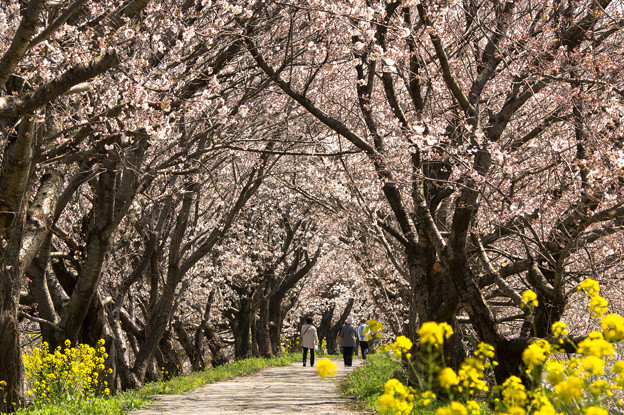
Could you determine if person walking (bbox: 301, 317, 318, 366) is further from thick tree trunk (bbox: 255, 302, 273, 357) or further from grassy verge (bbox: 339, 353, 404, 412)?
grassy verge (bbox: 339, 353, 404, 412)

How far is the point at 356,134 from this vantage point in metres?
10.6

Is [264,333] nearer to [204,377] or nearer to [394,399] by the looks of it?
[204,377]

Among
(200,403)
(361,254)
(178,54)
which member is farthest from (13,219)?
(361,254)

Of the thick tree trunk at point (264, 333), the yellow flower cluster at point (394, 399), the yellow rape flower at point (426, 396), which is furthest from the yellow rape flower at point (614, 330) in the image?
the thick tree trunk at point (264, 333)

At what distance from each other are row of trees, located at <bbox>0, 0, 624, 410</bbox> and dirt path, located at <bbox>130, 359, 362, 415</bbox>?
6.13 feet

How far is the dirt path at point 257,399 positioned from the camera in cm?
1041

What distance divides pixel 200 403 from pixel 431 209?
545 centimetres

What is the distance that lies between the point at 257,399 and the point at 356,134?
5.55m

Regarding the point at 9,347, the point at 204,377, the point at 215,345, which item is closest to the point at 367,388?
the point at 204,377

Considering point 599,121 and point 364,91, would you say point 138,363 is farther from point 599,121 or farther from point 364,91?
→ point 599,121

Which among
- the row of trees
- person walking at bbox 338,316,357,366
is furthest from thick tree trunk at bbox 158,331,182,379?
person walking at bbox 338,316,357,366

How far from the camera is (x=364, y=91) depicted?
1052 centimetres

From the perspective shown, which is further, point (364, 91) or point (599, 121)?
point (364, 91)

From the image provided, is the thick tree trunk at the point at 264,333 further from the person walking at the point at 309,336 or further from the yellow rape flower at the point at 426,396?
the yellow rape flower at the point at 426,396
